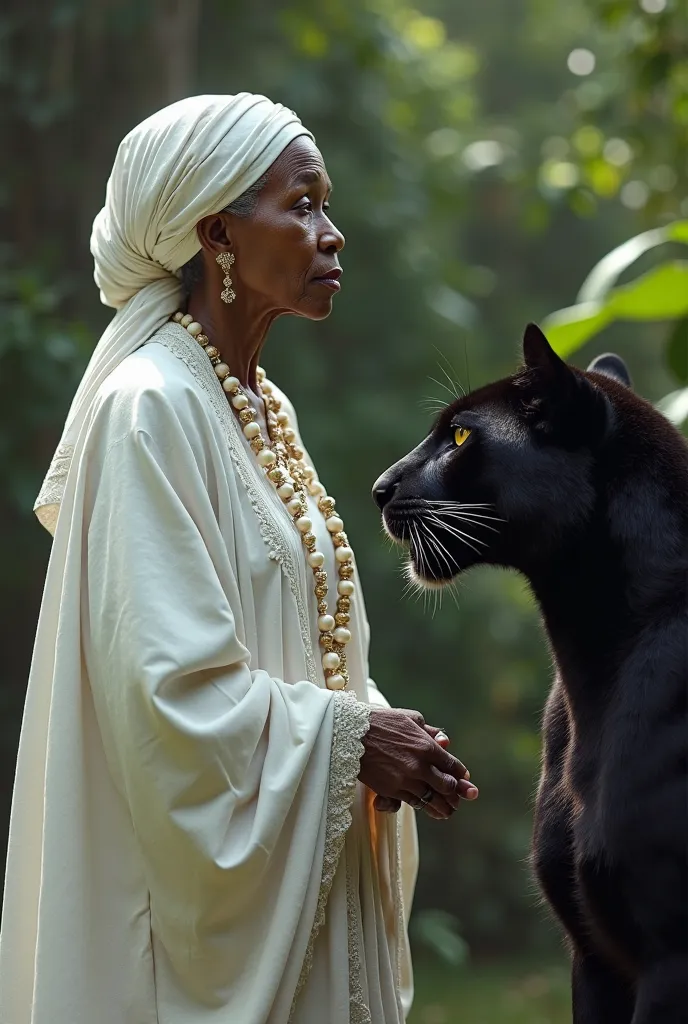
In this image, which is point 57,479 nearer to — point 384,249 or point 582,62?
point 582,62

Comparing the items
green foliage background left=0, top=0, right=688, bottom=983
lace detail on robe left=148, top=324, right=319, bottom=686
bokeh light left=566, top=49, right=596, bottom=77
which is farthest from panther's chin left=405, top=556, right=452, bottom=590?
bokeh light left=566, top=49, right=596, bottom=77

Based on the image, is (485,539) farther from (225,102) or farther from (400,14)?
(400,14)

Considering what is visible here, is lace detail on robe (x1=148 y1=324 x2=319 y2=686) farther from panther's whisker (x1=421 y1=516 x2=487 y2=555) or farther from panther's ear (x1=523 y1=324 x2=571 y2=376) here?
panther's ear (x1=523 y1=324 x2=571 y2=376)

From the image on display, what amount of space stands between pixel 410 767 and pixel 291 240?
101 cm

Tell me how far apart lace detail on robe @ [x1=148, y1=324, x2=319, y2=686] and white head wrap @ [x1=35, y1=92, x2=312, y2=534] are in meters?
0.07

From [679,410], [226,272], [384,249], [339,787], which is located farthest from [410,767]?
[384,249]

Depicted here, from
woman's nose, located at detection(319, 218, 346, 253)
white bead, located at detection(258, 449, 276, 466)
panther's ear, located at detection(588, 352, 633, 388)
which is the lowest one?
white bead, located at detection(258, 449, 276, 466)

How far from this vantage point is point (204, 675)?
2.23 meters

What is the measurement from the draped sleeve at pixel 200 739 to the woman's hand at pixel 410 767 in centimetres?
3

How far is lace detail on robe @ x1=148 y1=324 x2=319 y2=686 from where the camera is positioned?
246cm

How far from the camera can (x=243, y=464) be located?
8.17ft

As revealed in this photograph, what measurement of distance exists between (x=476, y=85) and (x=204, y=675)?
41.0 feet

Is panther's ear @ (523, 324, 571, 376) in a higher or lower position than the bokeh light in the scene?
lower

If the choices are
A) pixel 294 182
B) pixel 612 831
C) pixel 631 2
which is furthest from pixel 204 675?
pixel 631 2
